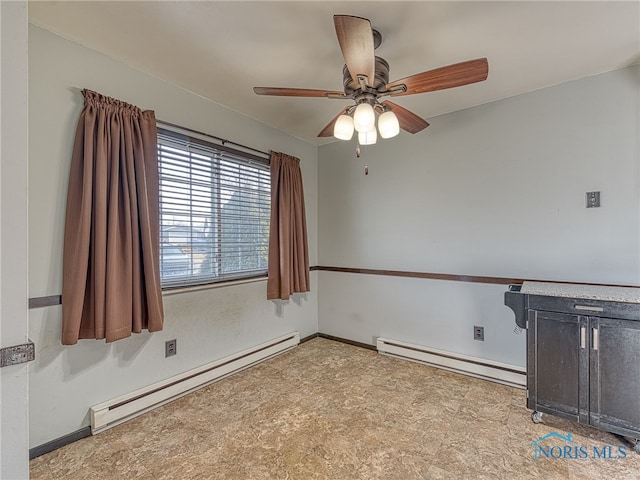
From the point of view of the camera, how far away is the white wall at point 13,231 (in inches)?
45.0

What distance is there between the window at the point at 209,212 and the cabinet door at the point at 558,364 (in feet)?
7.84

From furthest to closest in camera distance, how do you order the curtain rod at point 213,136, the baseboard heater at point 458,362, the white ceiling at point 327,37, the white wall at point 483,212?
1. the baseboard heater at point 458,362
2. the curtain rod at point 213,136
3. the white wall at point 483,212
4. the white ceiling at point 327,37

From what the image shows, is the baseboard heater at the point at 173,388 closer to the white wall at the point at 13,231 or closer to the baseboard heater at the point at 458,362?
the white wall at the point at 13,231

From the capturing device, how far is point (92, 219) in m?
1.87

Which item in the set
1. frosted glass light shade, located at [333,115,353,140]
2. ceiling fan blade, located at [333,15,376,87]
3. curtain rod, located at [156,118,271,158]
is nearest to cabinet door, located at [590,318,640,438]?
frosted glass light shade, located at [333,115,353,140]

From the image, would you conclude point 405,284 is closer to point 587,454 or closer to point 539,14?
point 587,454

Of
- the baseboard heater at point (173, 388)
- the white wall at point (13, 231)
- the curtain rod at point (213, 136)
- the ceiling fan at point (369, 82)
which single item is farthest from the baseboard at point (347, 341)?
the white wall at point (13, 231)

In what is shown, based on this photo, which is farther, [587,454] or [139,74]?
[139,74]

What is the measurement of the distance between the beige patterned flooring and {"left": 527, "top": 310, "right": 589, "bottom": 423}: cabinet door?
17 cm

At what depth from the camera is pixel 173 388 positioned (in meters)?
2.33

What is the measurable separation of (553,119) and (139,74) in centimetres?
319

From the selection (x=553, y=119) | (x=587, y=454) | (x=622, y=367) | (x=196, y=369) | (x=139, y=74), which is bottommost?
(x=587, y=454)

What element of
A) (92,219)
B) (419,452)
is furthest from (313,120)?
(419,452)

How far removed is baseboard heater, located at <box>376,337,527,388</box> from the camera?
2.55m
